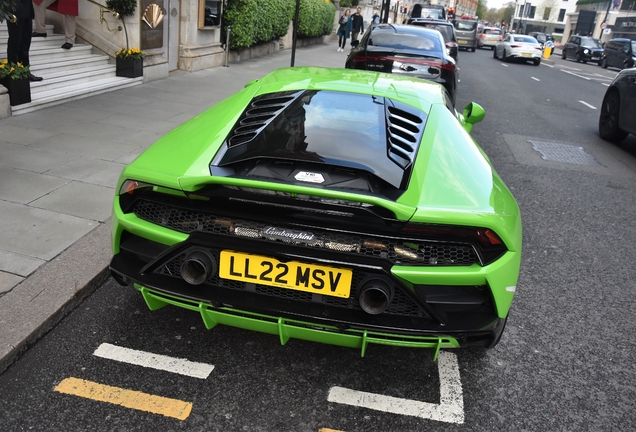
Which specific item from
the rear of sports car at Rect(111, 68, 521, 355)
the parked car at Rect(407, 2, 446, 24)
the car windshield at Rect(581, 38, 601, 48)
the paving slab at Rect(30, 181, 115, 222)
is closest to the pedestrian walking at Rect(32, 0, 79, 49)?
the paving slab at Rect(30, 181, 115, 222)

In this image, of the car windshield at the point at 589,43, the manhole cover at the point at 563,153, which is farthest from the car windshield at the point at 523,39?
the manhole cover at the point at 563,153

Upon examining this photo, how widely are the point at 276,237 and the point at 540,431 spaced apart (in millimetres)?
1478

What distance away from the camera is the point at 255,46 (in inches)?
684

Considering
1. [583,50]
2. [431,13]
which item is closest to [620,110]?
[431,13]

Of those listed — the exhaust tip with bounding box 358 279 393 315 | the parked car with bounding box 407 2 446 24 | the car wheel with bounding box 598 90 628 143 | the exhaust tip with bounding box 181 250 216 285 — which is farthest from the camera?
the parked car with bounding box 407 2 446 24

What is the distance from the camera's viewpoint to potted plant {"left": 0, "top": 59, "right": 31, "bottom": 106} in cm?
714

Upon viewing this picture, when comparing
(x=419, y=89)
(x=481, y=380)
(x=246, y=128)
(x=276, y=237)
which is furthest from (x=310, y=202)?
(x=419, y=89)

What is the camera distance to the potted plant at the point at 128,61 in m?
10.2

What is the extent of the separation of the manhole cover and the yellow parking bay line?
277 inches

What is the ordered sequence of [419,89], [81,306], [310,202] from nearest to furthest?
[310,202]
[81,306]
[419,89]

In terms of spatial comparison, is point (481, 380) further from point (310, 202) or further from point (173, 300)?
point (173, 300)

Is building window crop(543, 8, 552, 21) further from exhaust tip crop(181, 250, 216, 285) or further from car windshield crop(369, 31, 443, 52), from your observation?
exhaust tip crop(181, 250, 216, 285)

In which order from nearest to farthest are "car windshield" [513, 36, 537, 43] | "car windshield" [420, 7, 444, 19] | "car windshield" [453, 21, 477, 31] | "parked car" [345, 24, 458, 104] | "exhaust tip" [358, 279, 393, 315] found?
"exhaust tip" [358, 279, 393, 315] < "parked car" [345, 24, 458, 104] < "car windshield" [513, 36, 537, 43] < "car windshield" [420, 7, 444, 19] < "car windshield" [453, 21, 477, 31]

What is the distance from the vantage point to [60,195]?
15.4ft
